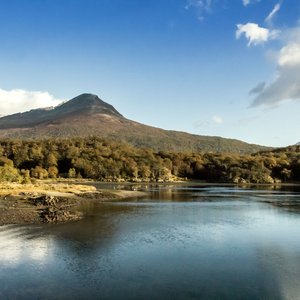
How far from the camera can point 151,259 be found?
23.9 metres

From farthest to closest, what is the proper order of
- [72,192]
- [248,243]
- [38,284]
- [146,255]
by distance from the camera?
[72,192], [248,243], [146,255], [38,284]

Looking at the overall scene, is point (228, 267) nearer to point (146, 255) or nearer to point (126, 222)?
point (146, 255)

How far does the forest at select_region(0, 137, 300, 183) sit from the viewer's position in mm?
140000

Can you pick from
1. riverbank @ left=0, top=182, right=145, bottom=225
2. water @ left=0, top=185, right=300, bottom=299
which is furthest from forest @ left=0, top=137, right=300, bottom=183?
water @ left=0, top=185, right=300, bottom=299

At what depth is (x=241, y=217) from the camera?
42969 mm

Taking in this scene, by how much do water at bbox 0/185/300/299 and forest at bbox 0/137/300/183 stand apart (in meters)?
99.4

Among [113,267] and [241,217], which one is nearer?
[113,267]

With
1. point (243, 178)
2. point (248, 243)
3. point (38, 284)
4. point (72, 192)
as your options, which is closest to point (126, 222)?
point (248, 243)

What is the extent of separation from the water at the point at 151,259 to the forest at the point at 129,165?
9940 centimetres

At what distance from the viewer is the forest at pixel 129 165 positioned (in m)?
140

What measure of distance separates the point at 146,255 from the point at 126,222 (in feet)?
41.8

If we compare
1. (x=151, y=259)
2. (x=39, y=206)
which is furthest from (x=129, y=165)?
(x=151, y=259)

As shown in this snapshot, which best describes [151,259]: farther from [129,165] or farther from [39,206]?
[129,165]

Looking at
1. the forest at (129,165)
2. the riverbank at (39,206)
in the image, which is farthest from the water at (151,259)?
the forest at (129,165)
